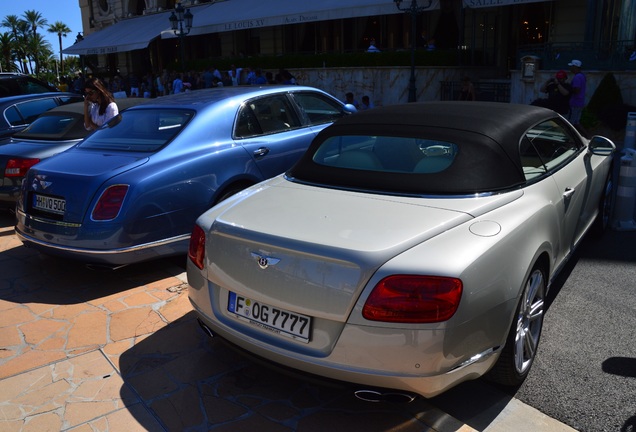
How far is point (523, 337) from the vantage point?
3232 millimetres

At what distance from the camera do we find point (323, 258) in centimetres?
270

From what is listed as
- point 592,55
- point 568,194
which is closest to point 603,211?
point 568,194

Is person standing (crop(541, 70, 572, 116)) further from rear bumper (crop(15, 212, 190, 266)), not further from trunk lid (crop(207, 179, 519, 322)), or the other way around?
trunk lid (crop(207, 179, 519, 322))

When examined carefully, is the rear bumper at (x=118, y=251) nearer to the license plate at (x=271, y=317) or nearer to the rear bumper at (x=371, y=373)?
the license plate at (x=271, y=317)

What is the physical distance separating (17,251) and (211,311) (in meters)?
3.95

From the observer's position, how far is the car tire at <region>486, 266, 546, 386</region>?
9.96 ft

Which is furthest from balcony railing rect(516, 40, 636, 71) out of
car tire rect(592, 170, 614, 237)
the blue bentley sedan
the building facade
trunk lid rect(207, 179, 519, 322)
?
trunk lid rect(207, 179, 519, 322)

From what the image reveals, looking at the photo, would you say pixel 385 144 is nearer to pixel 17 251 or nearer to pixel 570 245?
pixel 570 245

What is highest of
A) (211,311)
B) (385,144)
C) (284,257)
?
(385,144)

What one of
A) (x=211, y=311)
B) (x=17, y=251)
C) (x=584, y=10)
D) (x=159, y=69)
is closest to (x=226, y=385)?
(x=211, y=311)

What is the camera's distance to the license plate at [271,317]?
2795 mm

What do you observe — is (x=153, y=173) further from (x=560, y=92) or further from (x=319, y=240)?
(x=560, y=92)

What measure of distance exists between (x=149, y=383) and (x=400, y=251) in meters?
1.81

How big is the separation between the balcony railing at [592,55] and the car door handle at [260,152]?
11370 mm
